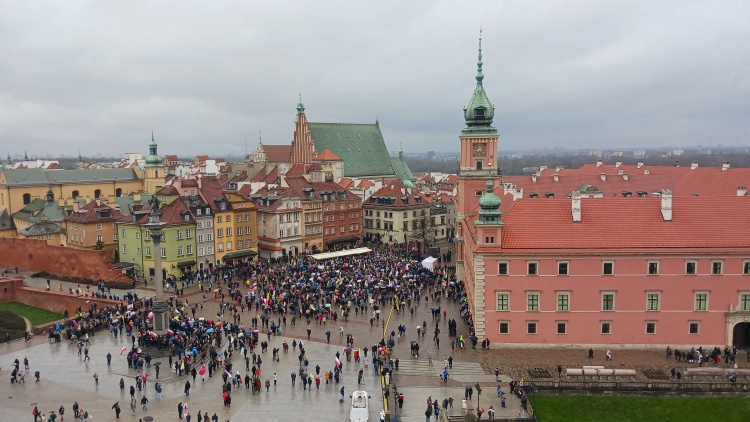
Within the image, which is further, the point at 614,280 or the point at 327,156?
the point at 327,156

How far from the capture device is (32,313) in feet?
176

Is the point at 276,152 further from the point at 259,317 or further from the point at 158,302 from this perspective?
the point at 158,302

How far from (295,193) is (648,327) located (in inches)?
1819

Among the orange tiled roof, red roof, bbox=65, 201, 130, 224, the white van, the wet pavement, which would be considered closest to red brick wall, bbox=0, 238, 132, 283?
red roof, bbox=65, 201, 130, 224

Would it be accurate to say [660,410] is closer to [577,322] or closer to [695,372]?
[695,372]

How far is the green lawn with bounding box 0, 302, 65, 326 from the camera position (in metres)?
51.3

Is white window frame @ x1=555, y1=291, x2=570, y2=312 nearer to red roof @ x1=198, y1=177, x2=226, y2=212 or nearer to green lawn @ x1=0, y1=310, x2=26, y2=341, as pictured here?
green lawn @ x1=0, y1=310, x2=26, y2=341

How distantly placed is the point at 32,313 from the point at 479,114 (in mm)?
42533

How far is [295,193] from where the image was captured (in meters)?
76.9

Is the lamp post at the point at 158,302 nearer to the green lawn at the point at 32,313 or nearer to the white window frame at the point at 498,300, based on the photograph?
the green lawn at the point at 32,313

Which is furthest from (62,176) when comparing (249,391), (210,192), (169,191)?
(249,391)

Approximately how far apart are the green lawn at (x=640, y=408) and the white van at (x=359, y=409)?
29.9ft

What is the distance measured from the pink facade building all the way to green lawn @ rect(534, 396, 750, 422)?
6.71 m

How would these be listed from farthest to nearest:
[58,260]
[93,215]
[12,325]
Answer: [93,215]
[58,260]
[12,325]
